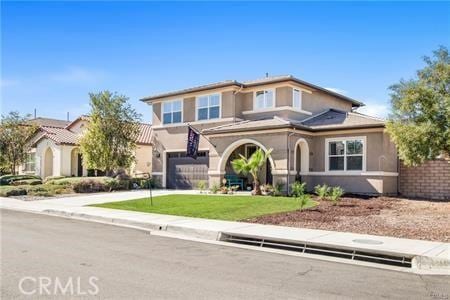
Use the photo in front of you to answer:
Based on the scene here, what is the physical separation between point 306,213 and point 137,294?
10.4 metres

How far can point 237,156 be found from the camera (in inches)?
1099

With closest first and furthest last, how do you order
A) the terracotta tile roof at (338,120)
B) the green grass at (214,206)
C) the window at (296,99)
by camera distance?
the green grass at (214,206), the terracotta tile roof at (338,120), the window at (296,99)

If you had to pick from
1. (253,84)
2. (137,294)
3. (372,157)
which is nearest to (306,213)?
(372,157)

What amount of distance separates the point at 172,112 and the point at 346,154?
501 inches

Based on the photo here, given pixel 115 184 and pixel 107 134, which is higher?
pixel 107 134

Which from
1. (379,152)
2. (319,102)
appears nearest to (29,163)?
(319,102)

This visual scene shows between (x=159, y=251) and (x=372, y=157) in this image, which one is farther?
(x=372, y=157)

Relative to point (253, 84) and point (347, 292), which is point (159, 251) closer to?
point (347, 292)

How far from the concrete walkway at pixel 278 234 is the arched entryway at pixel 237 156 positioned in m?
9.40

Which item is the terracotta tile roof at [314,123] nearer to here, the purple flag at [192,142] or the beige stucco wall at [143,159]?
the purple flag at [192,142]

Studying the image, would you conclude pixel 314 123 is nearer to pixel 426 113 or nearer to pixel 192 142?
pixel 192 142

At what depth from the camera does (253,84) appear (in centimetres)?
2684

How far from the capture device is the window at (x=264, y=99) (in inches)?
1049

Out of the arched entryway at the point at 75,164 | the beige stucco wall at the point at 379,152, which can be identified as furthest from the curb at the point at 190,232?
the arched entryway at the point at 75,164
